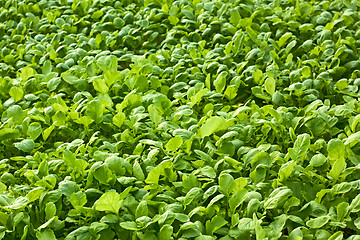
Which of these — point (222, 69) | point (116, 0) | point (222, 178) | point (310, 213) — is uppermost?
point (116, 0)

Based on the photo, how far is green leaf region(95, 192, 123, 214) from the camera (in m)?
1.94

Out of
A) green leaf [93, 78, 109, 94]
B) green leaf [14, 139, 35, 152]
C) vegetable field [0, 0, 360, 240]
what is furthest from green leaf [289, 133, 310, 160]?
green leaf [14, 139, 35, 152]

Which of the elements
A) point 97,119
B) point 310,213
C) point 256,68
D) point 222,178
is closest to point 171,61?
point 256,68

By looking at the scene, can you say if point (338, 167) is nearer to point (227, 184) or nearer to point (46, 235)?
point (227, 184)

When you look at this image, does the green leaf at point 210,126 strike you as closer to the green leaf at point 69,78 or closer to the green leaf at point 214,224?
the green leaf at point 214,224

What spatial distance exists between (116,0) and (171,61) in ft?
4.19

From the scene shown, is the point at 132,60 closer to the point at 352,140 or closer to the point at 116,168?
the point at 116,168

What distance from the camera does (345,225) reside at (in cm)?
188

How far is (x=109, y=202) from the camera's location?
1.94 metres

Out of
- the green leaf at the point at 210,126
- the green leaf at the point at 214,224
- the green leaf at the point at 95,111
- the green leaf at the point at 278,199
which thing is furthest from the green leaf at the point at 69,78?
the green leaf at the point at 278,199

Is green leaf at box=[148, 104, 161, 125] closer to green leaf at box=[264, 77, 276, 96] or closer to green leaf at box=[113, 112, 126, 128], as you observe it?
green leaf at box=[113, 112, 126, 128]

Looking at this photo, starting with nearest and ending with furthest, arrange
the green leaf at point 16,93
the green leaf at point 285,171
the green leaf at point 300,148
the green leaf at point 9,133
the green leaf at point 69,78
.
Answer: the green leaf at point 285,171
the green leaf at point 300,148
the green leaf at point 9,133
the green leaf at point 16,93
the green leaf at point 69,78

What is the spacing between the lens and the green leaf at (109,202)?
1.94 meters

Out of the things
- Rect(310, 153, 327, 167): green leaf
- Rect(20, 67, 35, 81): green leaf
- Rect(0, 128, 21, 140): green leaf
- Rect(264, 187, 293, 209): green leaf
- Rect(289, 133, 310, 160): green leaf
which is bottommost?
Rect(264, 187, 293, 209): green leaf
